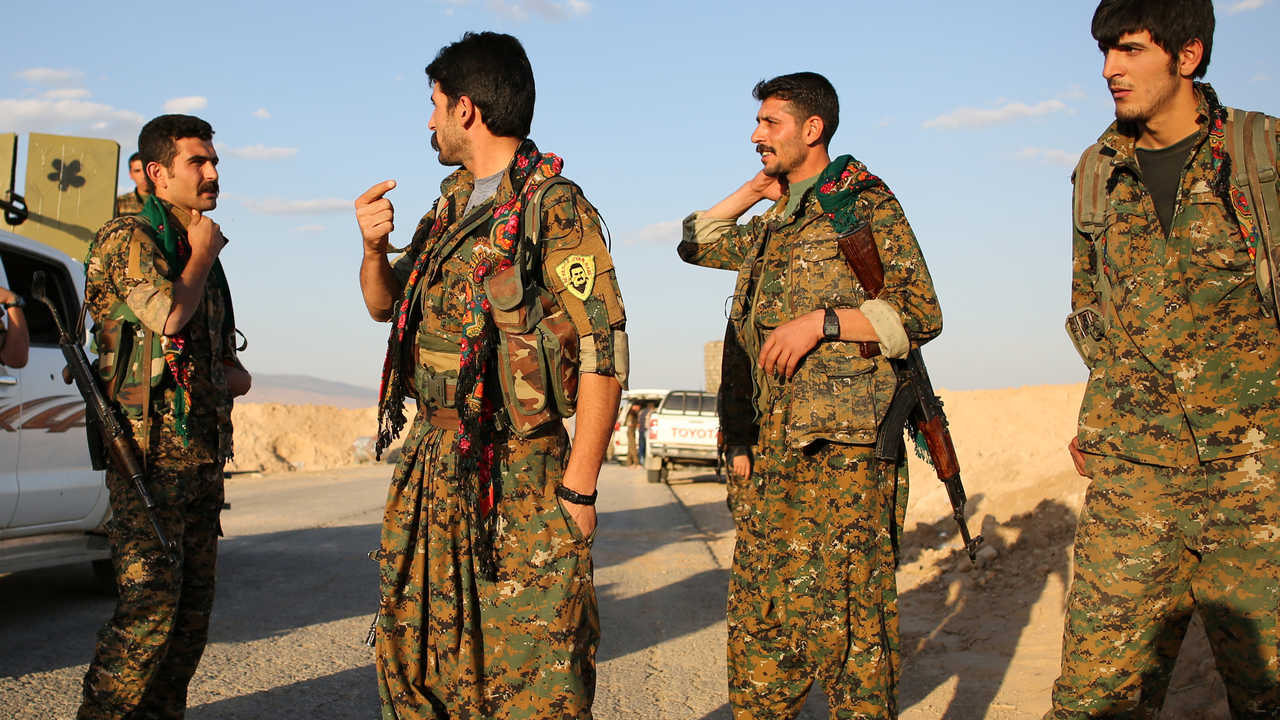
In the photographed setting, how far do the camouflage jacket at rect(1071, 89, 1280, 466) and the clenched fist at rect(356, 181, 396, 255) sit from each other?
2.20m

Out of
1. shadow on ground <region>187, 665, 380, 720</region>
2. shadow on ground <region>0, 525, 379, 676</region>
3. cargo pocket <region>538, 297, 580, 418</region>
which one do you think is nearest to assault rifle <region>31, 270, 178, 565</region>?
shadow on ground <region>187, 665, 380, 720</region>

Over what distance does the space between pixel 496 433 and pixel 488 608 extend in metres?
0.47

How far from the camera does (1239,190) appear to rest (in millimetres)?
3070

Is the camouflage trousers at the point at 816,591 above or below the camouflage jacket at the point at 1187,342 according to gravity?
below

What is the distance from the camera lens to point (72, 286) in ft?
21.6

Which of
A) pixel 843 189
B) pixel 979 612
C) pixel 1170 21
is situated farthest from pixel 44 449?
pixel 1170 21

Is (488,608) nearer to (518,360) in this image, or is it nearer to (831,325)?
(518,360)

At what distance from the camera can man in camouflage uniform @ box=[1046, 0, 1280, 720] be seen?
303cm

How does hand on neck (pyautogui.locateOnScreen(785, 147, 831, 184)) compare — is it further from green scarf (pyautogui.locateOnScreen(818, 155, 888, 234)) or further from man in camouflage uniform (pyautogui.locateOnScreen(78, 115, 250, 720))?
man in camouflage uniform (pyautogui.locateOnScreen(78, 115, 250, 720))

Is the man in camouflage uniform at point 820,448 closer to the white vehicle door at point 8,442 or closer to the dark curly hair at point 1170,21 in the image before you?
the dark curly hair at point 1170,21

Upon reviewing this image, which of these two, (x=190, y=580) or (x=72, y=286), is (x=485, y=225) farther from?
(x=72, y=286)

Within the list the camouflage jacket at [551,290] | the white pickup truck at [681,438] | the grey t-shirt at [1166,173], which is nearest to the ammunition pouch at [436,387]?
the camouflage jacket at [551,290]

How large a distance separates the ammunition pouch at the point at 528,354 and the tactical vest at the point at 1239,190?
1.70 meters

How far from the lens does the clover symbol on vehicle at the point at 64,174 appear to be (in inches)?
358
